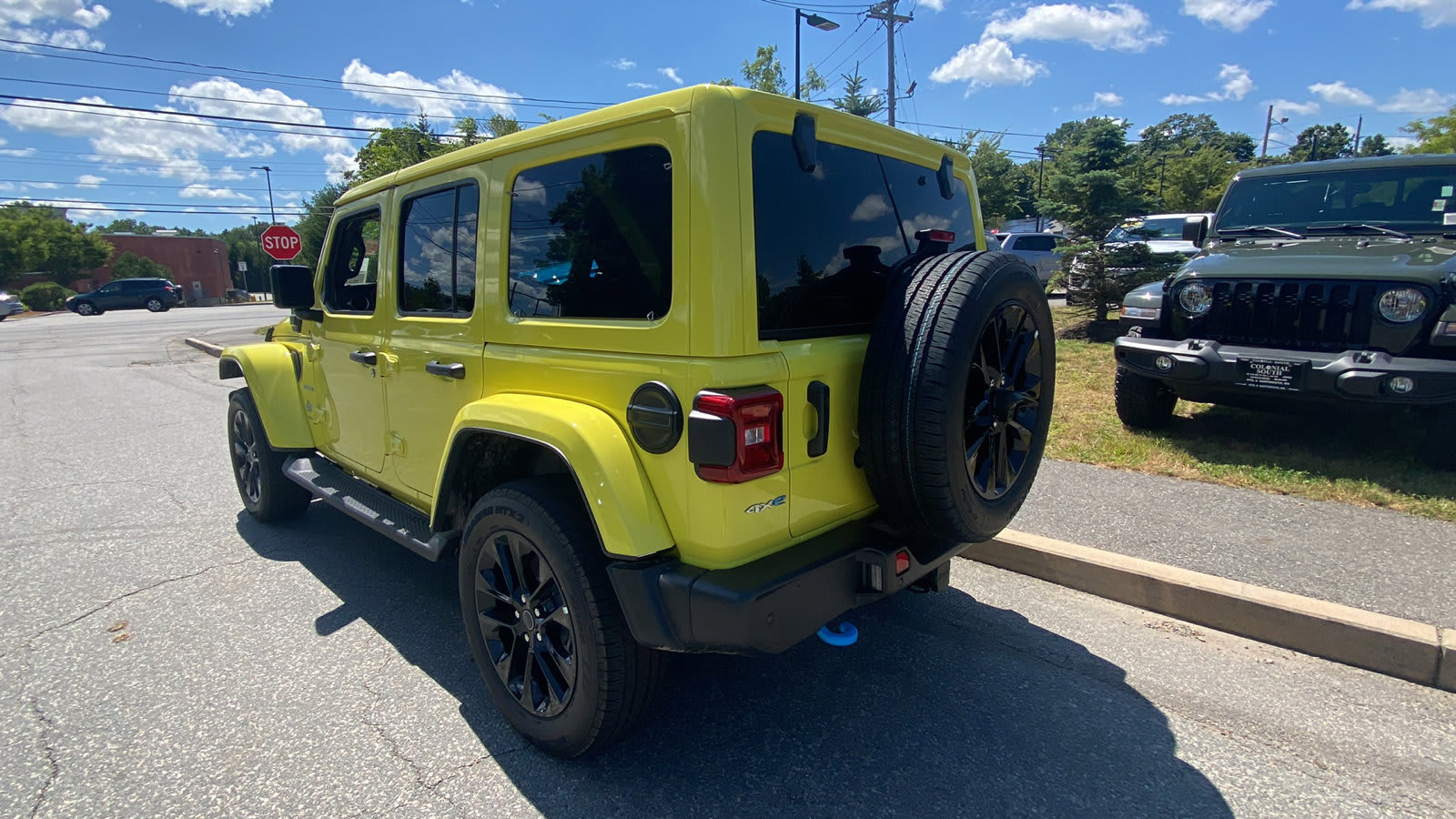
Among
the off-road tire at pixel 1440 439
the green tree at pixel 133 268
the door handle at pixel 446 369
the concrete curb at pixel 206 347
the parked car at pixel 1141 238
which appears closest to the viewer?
the door handle at pixel 446 369

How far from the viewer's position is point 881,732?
→ 264 cm

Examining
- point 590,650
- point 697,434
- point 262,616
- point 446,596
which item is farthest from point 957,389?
point 262,616

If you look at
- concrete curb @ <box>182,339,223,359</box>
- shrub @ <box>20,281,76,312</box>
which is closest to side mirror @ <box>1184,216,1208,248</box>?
concrete curb @ <box>182,339,223,359</box>

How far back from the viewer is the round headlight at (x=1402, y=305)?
450 cm

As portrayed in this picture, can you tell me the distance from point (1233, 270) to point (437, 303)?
17.2 ft

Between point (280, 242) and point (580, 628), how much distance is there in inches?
595

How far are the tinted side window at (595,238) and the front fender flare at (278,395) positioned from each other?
254 centimetres

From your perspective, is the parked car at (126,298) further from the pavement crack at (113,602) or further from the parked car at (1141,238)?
the parked car at (1141,238)

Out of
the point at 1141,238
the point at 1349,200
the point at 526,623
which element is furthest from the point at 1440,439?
the point at 1141,238

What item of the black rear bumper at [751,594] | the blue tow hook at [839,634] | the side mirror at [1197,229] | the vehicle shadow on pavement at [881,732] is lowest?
the vehicle shadow on pavement at [881,732]

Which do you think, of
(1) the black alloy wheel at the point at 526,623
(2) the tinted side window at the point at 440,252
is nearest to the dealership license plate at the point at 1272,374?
(1) the black alloy wheel at the point at 526,623

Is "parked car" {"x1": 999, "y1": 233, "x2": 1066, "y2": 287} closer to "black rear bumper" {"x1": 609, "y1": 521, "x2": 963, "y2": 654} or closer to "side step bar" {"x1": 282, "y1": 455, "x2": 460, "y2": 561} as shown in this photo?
"side step bar" {"x1": 282, "y1": 455, "x2": 460, "y2": 561}

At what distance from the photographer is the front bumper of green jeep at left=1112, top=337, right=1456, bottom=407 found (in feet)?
14.3

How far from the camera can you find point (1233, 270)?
5.22 m
